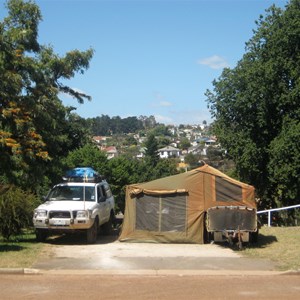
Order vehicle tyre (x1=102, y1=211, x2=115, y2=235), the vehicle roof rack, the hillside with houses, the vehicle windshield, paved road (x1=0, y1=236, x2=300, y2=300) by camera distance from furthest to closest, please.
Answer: the hillside with houses, vehicle tyre (x1=102, y1=211, x2=115, y2=235), the vehicle roof rack, the vehicle windshield, paved road (x1=0, y1=236, x2=300, y2=300)

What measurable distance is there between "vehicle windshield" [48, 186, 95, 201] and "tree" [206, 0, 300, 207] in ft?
47.2

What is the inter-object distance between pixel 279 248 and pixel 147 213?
4.10 meters

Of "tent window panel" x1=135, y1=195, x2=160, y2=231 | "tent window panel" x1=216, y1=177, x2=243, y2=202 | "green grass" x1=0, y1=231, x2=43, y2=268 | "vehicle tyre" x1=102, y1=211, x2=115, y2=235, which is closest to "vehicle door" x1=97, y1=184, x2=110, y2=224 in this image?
"vehicle tyre" x1=102, y1=211, x2=115, y2=235

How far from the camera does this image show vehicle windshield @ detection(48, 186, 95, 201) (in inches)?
600

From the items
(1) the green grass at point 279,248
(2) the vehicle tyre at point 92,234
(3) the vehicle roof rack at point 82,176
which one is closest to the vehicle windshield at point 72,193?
(3) the vehicle roof rack at point 82,176

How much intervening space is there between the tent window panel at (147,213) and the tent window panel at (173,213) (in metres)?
0.21

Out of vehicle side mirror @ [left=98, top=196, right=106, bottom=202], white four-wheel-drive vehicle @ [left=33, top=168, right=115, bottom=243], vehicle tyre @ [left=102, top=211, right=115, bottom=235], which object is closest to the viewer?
white four-wheel-drive vehicle @ [left=33, top=168, right=115, bottom=243]

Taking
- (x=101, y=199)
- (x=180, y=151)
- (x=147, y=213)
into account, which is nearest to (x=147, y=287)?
(x=147, y=213)

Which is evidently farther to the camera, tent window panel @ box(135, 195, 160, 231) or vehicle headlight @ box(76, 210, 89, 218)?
tent window panel @ box(135, 195, 160, 231)

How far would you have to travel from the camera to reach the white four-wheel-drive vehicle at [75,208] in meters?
14.0

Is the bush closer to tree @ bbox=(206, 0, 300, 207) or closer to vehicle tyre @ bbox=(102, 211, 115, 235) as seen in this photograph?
vehicle tyre @ bbox=(102, 211, 115, 235)

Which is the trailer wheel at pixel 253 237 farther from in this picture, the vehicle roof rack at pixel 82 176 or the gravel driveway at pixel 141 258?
the vehicle roof rack at pixel 82 176

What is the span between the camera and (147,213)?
15.1 metres

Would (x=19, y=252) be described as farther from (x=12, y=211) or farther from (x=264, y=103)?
(x=264, y=103)
